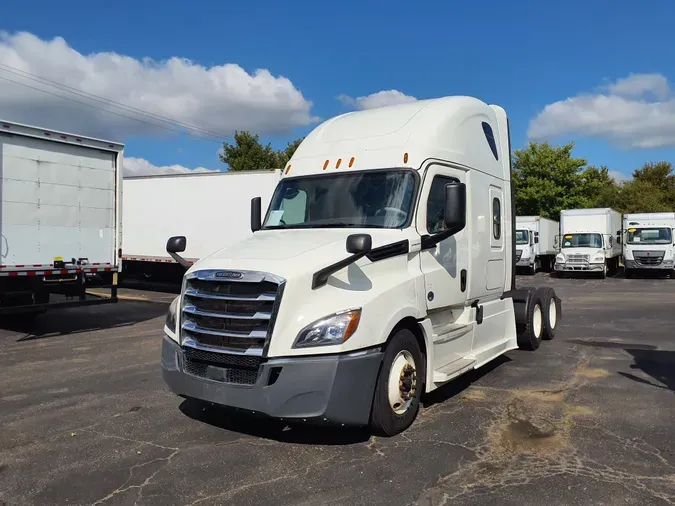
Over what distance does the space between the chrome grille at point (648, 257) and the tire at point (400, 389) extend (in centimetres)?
2504

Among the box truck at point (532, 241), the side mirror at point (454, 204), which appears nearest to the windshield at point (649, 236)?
the box truck at point (532, 241)

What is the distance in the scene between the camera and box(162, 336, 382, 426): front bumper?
4.39 m

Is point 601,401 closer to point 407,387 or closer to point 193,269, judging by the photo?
point 407,387

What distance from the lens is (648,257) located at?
26609 mm

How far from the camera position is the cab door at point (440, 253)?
563 centimetres

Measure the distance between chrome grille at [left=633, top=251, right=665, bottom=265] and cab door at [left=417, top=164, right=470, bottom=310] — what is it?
23.8m

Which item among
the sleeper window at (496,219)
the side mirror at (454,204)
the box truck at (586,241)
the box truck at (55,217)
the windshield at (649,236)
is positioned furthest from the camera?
the windshield at (649,236)

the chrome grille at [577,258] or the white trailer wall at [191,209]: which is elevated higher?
the white trailer wall at [191,209]

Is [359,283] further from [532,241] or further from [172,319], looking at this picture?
[532,241]

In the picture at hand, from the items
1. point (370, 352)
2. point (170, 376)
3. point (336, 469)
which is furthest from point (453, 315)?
point (170, 376)

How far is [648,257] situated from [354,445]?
85.2ft

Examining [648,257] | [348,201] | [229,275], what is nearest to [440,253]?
[348,201]

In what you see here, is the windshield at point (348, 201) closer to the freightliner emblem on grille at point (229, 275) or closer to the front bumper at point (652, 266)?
the freightliner emblem on grille at point (229, 275)

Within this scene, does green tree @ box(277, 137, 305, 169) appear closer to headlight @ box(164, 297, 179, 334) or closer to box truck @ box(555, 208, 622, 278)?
box truck @ box(555, 208, 622, 278)
